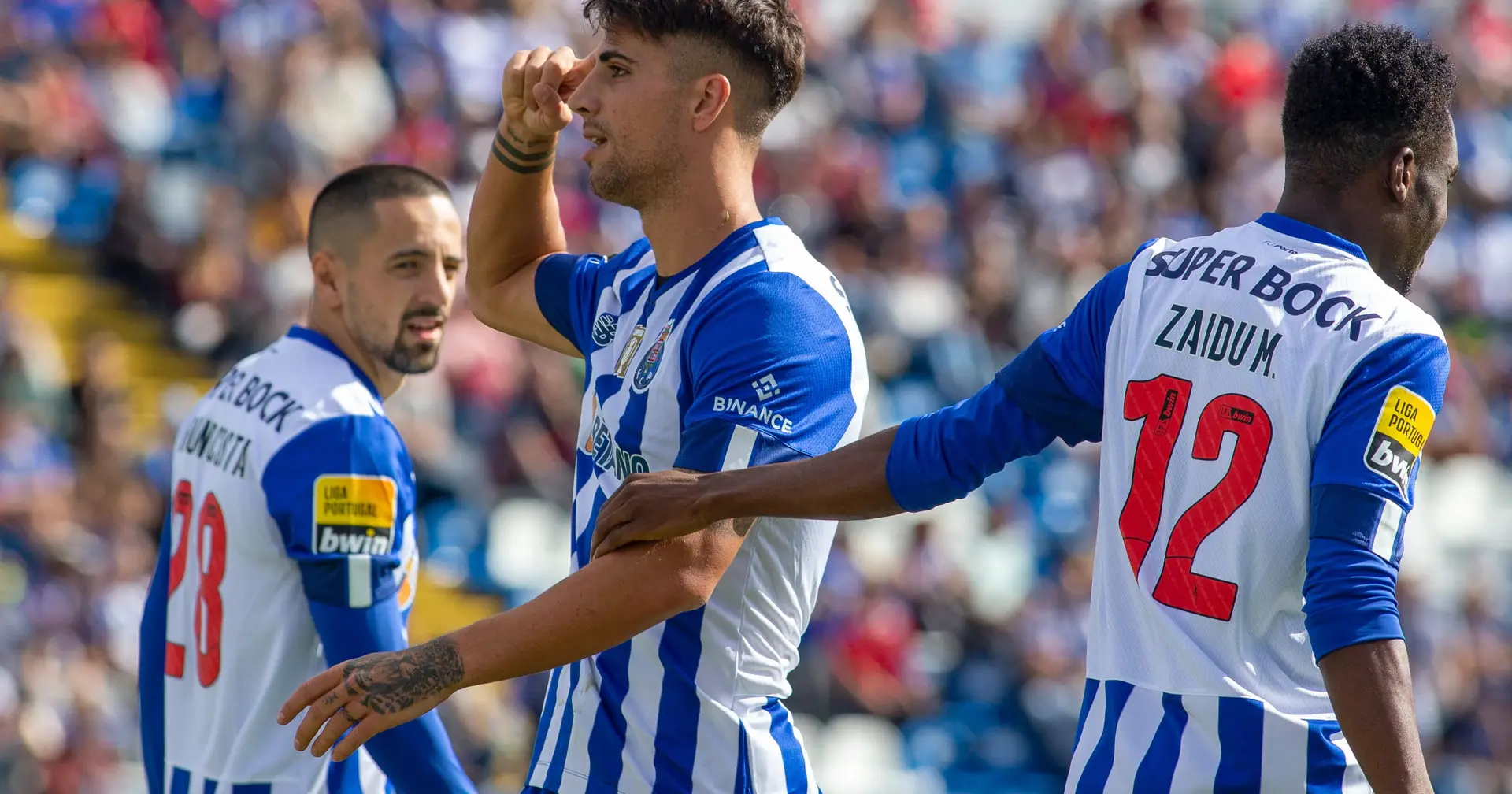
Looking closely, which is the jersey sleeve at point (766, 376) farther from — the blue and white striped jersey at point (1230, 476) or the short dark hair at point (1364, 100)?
the short dark hair at point (1364, 100)

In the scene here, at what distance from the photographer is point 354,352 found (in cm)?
472

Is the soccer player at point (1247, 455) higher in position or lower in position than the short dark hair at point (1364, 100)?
lower

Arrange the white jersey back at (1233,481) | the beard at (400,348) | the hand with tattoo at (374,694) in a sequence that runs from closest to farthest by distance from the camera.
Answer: the white jersey back at (1233,481)
the hand with tattoo at (374,694)
the beard at (400,348)

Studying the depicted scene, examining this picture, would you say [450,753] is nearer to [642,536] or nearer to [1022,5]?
[642,536]

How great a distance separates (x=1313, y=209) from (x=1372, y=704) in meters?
0.93

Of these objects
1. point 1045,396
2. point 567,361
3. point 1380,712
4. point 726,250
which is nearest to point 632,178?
point 726,250

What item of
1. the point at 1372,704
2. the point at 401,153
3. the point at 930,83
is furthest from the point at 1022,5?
the point at 1372,704

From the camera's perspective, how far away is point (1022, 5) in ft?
61.1

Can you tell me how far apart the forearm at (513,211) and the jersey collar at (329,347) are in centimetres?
40

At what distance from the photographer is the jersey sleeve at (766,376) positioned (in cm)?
336

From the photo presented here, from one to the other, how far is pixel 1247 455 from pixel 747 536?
1056 millimetres

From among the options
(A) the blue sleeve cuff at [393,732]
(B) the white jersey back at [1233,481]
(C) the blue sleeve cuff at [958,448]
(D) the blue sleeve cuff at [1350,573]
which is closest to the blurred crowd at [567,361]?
(A) the blue sleeve cuff at [393,732]

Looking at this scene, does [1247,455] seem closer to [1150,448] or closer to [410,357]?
[1150,448]

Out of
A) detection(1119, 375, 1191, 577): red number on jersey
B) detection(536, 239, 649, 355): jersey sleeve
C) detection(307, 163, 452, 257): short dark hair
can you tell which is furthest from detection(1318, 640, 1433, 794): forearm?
detection(307, 163, 452, 257): short dark hair
